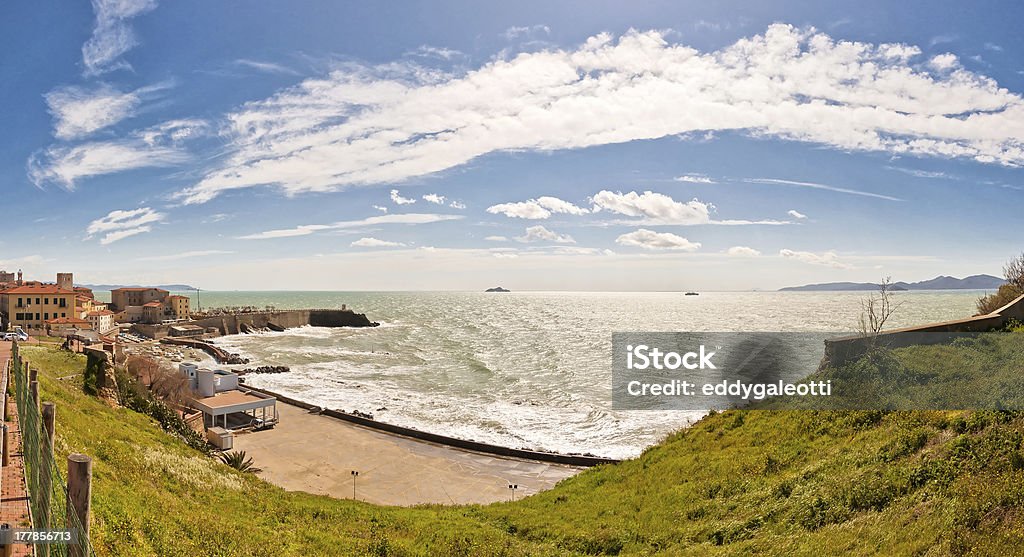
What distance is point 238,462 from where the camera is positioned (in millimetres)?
26188

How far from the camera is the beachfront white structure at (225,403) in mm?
34312

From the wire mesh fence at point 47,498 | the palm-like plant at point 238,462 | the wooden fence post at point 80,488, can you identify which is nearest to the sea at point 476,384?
the palm-like plant at point 238,462

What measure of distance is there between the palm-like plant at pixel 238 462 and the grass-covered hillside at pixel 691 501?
19.8 ft

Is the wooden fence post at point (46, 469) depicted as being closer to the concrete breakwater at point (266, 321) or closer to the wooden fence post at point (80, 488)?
the wooden fence post at point (80, 488)

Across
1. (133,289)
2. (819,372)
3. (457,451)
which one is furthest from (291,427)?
(133,289)

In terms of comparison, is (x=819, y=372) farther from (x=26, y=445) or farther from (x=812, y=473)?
(x=26, y=445)

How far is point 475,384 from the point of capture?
187 ft

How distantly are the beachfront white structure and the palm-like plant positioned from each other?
7415 mm

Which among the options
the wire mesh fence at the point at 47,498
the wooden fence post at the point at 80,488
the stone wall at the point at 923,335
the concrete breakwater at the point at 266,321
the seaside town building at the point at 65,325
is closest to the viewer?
the wooden fence post at the point at 80,488

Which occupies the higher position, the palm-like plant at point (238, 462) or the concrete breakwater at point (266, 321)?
the concrete breakwater at point (266, 321)

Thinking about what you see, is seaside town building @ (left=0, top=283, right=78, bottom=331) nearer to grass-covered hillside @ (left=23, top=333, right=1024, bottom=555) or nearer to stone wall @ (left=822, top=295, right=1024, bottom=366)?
grass-covered hillside @ (left=23, top=333, right=1024, bottom=555)

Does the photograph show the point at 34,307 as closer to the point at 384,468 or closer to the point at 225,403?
the point at 225,403

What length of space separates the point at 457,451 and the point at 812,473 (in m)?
24.6

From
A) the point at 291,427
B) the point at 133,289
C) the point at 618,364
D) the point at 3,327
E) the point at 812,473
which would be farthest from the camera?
the point at 133,289
